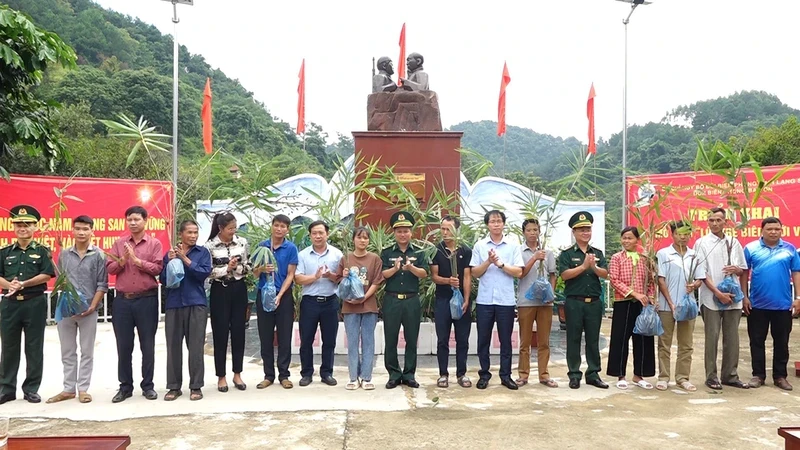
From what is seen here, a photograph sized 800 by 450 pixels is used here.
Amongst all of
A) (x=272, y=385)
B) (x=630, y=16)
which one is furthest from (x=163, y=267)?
(x=630, y=16)

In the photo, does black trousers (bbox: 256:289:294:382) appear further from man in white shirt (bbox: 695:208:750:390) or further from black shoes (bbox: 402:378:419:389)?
man in white shirt (bbox: 695:208:750:390)

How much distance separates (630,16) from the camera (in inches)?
421

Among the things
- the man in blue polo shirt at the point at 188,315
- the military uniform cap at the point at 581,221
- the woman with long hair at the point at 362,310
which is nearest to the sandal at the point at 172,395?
the man in blue polo shirt at the point at 188,315

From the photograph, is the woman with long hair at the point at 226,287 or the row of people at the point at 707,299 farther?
the row of people at the point at 707,299

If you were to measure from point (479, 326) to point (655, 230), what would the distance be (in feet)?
4.99

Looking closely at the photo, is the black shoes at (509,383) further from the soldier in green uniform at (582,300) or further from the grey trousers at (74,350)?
the grey trousers at (74,350)

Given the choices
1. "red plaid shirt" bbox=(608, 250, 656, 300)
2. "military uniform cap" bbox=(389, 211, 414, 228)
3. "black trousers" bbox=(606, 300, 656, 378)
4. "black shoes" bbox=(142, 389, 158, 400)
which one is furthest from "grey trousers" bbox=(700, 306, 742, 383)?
"black shoes" bbox=(142, 389, 158, 400)

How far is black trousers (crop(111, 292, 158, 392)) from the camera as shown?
14.9 ft

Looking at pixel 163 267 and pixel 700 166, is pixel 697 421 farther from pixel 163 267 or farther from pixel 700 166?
pixel 163 267

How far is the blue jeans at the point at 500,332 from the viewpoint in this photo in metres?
4.88

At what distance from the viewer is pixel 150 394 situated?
4.54m

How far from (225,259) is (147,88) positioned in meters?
25.6

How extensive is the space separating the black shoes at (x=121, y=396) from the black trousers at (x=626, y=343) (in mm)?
3573

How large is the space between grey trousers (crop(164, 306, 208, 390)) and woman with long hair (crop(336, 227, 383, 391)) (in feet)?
3.47
